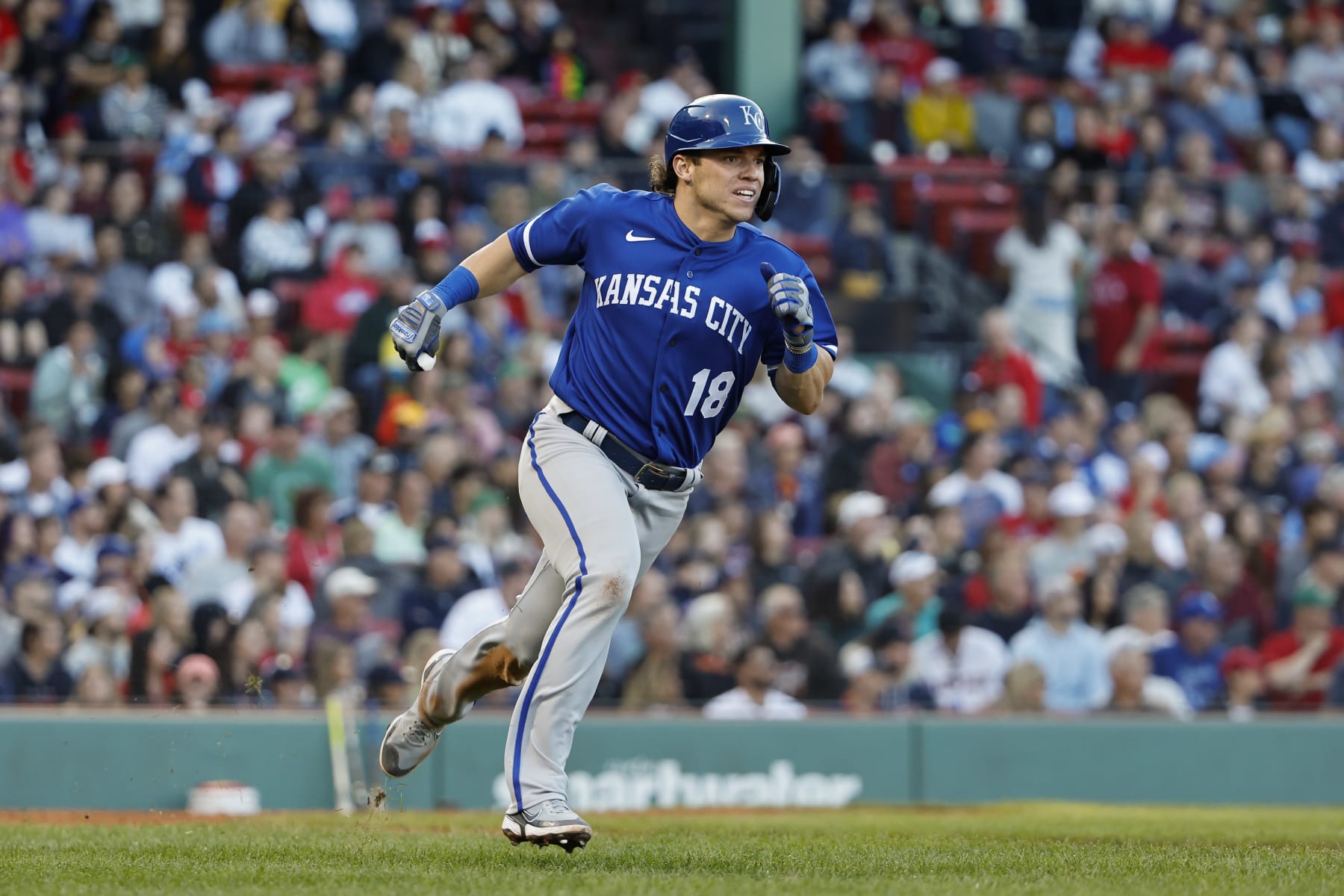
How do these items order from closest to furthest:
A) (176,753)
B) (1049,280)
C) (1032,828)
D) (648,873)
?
1. (648,873)
2. (1032,828)
3. (176,753)
4. (1049,280)

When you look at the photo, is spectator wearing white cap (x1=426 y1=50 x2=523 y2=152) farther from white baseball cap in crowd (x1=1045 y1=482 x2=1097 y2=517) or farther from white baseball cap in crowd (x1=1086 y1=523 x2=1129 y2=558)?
white baseball cap in crowd (x1=1086 y1=523 x2=1129 y2=558)

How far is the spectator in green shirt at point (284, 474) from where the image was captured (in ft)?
38.4

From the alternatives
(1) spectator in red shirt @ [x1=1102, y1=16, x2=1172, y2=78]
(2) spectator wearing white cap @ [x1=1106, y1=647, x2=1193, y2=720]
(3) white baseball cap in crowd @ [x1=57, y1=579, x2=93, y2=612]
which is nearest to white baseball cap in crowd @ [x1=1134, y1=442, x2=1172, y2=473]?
(2) spectator wearing white cap @ [x1=1106, y1=647, x2=1193, y2=720]

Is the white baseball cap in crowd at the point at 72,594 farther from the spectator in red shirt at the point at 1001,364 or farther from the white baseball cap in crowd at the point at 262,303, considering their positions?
the spectator in red shirt at the point at 1001,364

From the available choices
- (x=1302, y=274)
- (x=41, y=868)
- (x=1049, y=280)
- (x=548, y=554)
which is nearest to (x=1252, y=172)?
(x=1302, y=274)

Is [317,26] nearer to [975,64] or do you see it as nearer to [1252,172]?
[975,64]

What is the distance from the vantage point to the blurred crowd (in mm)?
10992

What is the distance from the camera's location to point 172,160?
41.2 ft

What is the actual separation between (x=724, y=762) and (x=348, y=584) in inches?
90.5

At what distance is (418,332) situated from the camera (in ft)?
19.1

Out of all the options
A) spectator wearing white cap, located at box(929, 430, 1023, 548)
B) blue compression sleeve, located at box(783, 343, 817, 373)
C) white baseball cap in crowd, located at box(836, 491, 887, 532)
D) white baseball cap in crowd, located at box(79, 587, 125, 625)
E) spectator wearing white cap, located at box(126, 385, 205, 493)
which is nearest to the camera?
blue compression sleeve, located at box(783, 343, 817, 373)

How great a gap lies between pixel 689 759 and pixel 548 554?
15.6 feet

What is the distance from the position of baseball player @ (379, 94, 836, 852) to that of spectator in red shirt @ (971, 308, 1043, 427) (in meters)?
7.85

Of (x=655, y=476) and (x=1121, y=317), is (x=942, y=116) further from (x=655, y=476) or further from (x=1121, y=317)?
(x=655, y=476)
